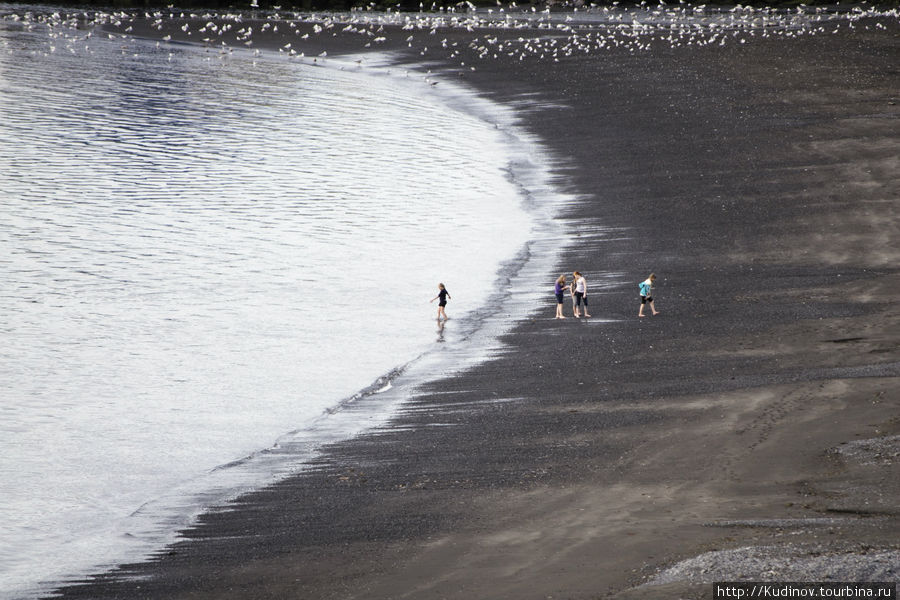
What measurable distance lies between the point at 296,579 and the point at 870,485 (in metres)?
7.34

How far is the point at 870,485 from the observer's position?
1423 cm

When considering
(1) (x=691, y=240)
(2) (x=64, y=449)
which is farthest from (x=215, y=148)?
(2) (x=64, y=449)

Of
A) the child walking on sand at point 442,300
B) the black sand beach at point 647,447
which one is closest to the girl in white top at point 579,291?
the black sand beach at point 647,447

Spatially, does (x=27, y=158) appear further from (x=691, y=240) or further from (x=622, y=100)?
(x=691, y=240)

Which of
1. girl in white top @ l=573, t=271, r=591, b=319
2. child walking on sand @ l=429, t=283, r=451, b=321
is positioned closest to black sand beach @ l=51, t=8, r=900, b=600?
girl in white top @ l=573, t=271, r=591, b=319

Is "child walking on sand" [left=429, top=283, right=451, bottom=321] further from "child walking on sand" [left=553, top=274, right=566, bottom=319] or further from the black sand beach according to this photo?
"child walking on sand" [left=553, top=274, right=566, bottom=319]

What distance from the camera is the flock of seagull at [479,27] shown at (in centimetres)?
8238

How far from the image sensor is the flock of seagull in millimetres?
82375

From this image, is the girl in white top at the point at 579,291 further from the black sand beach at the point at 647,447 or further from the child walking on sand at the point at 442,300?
the child walking on sand at the point at 442,300

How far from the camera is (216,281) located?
1309 inches

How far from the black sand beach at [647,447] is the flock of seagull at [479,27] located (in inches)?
1776

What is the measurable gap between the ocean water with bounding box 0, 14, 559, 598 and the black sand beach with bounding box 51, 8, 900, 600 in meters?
1.61

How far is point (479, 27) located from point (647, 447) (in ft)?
289

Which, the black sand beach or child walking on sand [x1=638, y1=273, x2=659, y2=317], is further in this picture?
child walking on sand [x1=638, y1=273, x2=659, y2=317]
